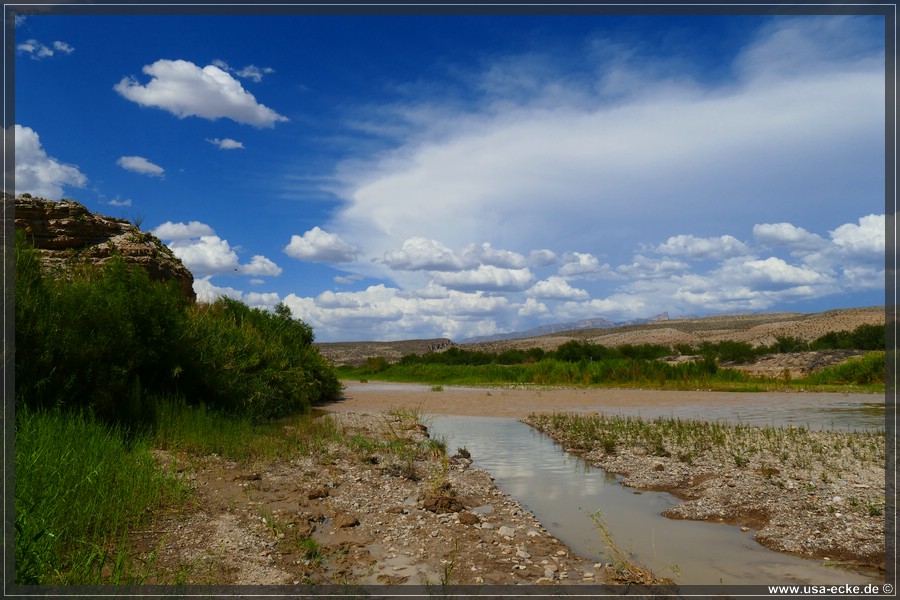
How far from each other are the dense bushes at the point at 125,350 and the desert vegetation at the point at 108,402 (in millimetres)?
31

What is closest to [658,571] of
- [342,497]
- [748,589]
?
[748,589]

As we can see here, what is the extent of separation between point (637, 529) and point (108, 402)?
10.6 metres

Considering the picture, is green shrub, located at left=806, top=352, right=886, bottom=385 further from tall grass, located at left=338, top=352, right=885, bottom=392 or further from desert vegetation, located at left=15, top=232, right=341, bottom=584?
desert vegetation, located at left=15, top=232, right=341, bottom=584

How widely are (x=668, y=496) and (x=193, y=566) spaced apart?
764 cm

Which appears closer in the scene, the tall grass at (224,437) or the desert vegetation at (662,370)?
the tall grass at (224,437)

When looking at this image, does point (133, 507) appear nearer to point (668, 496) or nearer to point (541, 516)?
point (541, 516)

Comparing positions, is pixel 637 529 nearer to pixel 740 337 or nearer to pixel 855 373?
pixel 855 373

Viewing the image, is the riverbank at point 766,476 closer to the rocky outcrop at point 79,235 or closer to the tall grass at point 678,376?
the rocky outcrop at point 79,235

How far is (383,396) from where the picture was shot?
1337 inches

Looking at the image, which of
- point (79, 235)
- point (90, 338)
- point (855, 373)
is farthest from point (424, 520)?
point (855, 373)

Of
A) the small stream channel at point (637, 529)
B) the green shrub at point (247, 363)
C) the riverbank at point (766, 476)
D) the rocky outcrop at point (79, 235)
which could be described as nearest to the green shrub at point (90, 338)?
the green shrub at point (247, 363)

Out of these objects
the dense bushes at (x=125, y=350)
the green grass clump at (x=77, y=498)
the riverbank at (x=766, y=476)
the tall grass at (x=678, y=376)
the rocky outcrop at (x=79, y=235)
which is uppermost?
the rocky outcrop at (x=79, y=235)

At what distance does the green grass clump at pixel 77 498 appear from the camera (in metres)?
5.39

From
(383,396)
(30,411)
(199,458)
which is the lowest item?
(383,396)
